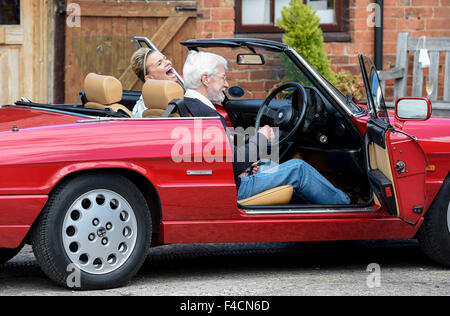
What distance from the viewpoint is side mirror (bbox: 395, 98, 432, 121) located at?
5.80 metres

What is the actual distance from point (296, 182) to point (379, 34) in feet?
20.5

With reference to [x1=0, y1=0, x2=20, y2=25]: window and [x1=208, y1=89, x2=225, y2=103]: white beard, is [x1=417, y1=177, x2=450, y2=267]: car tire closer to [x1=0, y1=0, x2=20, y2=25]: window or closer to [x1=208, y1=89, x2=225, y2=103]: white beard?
[x1=208, y1=89, x2=225, y2=103]: white beard

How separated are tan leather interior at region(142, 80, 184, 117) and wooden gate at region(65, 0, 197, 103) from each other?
5618mm

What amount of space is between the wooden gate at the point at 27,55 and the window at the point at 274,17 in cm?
238

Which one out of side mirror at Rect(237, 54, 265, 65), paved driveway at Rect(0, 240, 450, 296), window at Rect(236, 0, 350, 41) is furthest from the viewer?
window at Rect(236, 0, 350, 41)

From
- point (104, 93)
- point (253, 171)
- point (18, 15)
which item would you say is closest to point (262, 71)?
point (253, 171)

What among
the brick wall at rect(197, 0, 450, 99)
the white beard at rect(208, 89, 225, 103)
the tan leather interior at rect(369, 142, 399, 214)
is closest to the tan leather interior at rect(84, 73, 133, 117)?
the white beard at rect(208, 89, 225, 103)

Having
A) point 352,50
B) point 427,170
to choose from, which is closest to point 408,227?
point 427,170

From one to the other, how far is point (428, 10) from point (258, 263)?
6.42 m

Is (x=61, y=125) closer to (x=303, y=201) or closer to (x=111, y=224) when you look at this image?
(x=111, y=224)

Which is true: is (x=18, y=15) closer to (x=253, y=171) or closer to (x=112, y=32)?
(x=112, y=32)

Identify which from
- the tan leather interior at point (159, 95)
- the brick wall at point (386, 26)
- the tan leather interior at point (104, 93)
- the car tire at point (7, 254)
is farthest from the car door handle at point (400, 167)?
the brick wall at point (386, 26)

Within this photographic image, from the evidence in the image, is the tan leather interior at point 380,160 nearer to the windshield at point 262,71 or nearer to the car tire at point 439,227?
the car tire at point 439,227

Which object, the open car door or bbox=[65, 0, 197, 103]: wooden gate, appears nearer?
the open car door
